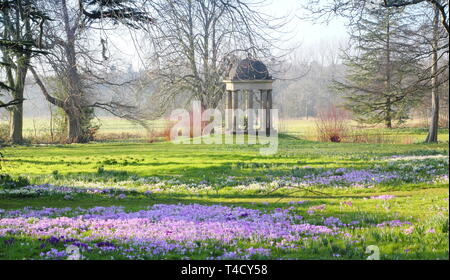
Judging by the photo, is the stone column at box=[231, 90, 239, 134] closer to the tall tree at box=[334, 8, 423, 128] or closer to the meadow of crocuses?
the tall tree at box=[334, 8, 423, 128]

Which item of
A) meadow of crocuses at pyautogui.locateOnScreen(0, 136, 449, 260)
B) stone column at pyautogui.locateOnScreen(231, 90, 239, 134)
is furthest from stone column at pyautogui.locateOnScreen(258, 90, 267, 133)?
meadow of crocuses at pyautogui.locateOnScreen(0, 136, 449, 260)

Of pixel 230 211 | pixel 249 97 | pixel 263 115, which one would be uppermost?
pixel 249 97

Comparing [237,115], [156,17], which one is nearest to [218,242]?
[156,17]

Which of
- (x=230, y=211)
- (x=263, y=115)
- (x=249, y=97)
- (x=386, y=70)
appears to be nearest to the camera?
(x=230, y=211)

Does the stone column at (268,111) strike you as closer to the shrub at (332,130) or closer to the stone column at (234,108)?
the stone column at (234,108)

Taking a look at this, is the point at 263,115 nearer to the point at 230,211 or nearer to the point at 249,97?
the point at 249,97

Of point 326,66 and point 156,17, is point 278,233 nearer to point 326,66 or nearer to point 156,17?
point 156,17

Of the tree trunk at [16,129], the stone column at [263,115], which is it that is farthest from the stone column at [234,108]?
the tree trunk at [16,129]

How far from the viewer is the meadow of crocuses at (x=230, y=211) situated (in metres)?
6.09

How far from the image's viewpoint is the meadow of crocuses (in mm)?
6094

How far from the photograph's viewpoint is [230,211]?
916cm

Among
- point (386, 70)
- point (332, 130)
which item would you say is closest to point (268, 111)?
point (332, 130)

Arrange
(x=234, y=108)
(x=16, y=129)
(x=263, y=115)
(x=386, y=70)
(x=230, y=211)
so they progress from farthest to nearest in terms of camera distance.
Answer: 1. (x=263, y=115)
2. (x=234, y=108)
3. (x=16, y=129)
4. (x=386, y=70)
5. (x=230, y=211)
